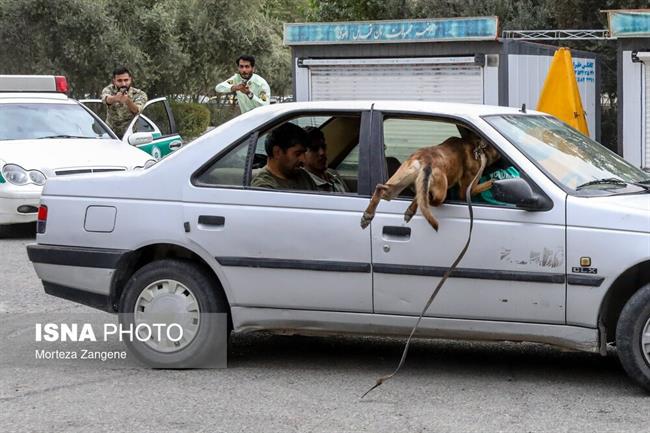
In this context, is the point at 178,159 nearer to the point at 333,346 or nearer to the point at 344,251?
the point at 344,251

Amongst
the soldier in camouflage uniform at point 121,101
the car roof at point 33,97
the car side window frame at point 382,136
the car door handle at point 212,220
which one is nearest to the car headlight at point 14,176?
the car roof at point 33,97

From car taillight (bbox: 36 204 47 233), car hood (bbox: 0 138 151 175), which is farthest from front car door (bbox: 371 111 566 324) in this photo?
car hood (bbox: 0 138 151 175)

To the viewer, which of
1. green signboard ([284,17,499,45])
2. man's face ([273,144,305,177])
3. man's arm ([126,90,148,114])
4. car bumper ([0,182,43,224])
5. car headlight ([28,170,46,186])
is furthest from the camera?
green signboard ([284,17,499,45])

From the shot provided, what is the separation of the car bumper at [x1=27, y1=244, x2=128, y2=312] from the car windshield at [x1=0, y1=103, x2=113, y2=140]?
22.8 ft

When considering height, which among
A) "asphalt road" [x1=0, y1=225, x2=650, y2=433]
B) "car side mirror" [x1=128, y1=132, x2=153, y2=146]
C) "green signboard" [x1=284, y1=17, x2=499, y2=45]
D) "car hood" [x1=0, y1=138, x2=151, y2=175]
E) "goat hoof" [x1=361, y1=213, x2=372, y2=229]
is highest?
"green signboard" [x1=284, y1=17, x2=499, y2=45]

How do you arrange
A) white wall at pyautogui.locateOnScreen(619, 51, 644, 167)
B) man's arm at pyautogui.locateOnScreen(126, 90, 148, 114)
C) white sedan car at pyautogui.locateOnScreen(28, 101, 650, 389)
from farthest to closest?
white wall at pyautogui.locateOnScreen(619, 51, 644, 167) < man's arm at pyautogui.locateOnScreen(126, 90, 148, 114) < white sedan car at pyautogui.locateOnScreen(28, 101, 650, 389)

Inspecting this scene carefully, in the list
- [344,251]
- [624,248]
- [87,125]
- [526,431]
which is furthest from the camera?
[87,125]

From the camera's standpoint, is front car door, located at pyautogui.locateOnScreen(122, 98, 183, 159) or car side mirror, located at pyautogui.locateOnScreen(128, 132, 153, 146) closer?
car side mirror, located at pyautogui.locateOnScreen(128, 132, 153, 146)

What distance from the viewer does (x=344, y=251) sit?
6.10 metres

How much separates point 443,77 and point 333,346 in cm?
1011

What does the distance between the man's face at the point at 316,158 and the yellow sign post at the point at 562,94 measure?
7.73 m

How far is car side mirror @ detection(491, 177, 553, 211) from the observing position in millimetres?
5773

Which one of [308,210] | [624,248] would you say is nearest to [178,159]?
[308,210]

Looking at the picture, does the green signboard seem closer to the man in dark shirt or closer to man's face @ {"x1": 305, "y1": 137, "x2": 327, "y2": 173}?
man's face @ {"x1": 305, "y1": 137, "x2": 327, "y2": 173}
